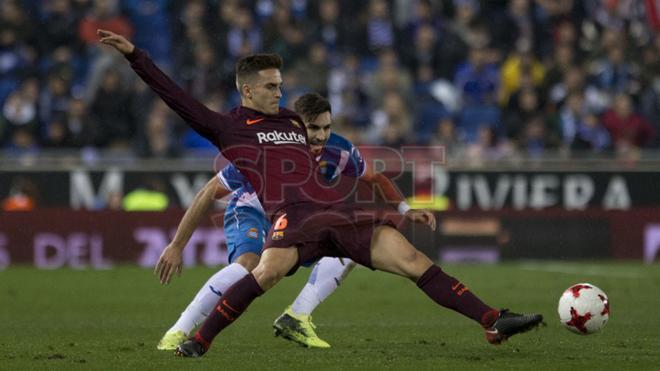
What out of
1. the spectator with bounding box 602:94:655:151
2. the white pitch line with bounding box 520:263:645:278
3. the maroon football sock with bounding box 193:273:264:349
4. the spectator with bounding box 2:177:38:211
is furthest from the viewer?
the spectator with bounding box 602:94:655:151

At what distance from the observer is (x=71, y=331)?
1044 cm

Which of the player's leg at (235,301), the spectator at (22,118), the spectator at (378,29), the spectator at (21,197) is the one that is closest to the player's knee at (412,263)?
the player's leg at (235,301)

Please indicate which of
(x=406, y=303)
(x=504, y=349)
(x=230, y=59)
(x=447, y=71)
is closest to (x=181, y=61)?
(x=230, y=59)

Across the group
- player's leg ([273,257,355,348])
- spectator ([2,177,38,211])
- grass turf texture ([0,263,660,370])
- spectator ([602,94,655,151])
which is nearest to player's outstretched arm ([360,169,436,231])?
player's leg ([273,257,355,348])

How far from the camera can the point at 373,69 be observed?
69.4ft

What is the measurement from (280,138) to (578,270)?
953cm

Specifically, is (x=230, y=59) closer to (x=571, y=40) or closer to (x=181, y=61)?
(x=181, y=61)

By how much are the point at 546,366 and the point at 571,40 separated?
46.9ft

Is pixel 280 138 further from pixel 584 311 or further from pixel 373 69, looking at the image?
pixel 373 69

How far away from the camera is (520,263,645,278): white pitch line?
16.6 meters

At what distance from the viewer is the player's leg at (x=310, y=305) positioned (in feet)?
30.3

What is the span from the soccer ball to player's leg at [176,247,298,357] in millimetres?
2024

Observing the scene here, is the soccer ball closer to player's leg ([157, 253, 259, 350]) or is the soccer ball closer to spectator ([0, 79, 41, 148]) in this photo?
player's leg ([157, 253, 259, 350])

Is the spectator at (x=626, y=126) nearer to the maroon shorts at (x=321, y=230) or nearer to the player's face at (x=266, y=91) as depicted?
the player's face at (x=266, y=91)
